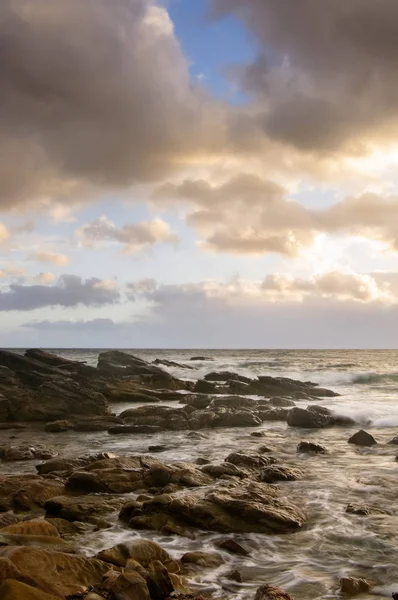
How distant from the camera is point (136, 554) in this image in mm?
7918

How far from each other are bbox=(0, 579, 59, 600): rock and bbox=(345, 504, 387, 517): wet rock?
732cm

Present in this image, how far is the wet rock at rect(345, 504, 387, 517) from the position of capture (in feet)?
36.3

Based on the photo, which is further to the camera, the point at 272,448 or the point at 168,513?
the point at 272,448

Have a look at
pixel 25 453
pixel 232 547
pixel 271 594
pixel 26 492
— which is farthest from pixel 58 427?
pixel 271 594

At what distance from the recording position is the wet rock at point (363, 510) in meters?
11.1

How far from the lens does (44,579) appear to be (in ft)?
21.4

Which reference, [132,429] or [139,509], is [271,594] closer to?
[139,509]

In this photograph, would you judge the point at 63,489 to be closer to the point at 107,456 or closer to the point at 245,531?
the point at 107,456

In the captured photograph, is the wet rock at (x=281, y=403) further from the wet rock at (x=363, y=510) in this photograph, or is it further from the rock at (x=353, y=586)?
the rock at (x=353, y=586)

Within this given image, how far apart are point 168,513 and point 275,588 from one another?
4165 millimetres

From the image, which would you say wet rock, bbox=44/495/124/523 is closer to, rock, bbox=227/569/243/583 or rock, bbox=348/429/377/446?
rock, bbox=227/569/243/583

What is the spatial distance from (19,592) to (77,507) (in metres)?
5.19

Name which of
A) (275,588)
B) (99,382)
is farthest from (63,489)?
(99,382)

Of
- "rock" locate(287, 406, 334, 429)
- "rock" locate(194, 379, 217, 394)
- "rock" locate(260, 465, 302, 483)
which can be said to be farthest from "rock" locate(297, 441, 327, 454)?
"rock" locate(194, 379, 217, 394)
